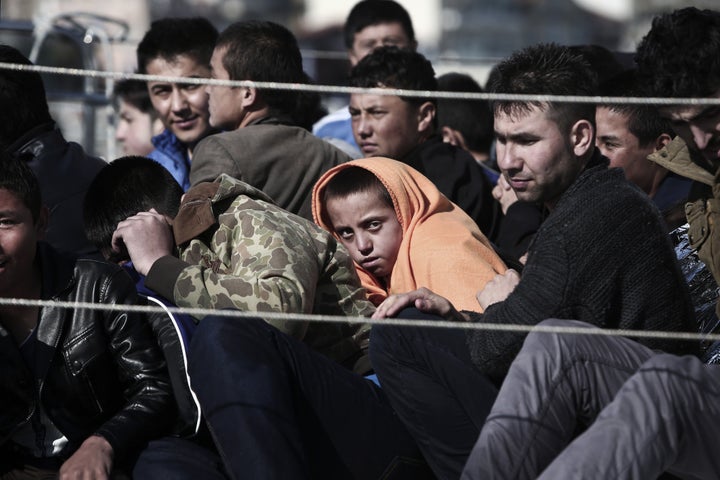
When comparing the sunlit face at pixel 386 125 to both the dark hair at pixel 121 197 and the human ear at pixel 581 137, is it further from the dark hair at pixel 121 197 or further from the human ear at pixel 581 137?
the human ear at pixel 581 137

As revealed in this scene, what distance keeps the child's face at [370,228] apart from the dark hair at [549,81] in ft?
1.59

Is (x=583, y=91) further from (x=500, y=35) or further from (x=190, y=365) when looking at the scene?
(x=500, y=35)

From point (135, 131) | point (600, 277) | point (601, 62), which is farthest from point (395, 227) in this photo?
point (135, 131)

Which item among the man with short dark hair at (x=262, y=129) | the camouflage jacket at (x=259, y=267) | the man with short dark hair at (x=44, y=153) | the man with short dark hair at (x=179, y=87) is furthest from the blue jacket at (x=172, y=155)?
the camouflage jacket at (x=259, y=267)

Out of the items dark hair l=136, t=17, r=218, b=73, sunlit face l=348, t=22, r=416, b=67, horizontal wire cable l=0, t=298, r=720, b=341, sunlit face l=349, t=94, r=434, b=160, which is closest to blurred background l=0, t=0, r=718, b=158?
sunlit face l=348, t=22, r=416, b=67

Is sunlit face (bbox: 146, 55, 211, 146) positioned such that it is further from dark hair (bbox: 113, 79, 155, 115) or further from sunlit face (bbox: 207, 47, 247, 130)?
dark hair (bbox: 113, 79, 155, 115)

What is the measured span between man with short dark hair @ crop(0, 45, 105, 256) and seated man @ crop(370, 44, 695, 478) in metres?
1.17

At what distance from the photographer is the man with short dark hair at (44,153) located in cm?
374

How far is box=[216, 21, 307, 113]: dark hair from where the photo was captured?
4.12 meters

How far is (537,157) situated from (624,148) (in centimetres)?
100

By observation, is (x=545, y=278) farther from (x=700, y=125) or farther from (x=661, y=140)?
(x=661, y=140)

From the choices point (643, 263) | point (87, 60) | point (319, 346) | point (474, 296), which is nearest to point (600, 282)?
point (643, 263)

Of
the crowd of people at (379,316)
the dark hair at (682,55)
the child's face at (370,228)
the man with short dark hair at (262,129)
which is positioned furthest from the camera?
the man with short dark hair at (262,129)

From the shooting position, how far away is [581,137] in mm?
3094
